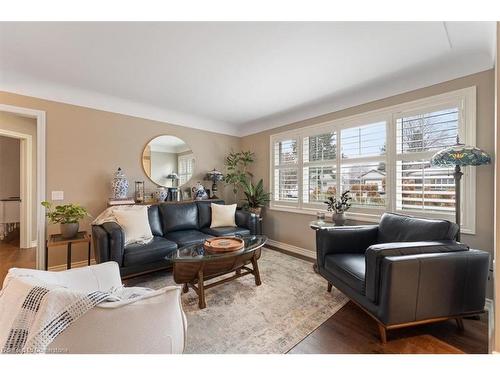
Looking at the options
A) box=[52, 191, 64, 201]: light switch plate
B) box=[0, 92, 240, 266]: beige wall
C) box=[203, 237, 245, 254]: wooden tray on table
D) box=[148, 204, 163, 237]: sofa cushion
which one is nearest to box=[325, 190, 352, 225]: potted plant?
box=[203, 237, 245, 254]: wooden tray on table

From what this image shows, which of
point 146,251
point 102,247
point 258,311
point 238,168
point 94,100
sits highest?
point 94,100

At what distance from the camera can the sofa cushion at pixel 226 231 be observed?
10.2ft

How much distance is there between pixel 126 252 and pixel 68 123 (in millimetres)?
1929

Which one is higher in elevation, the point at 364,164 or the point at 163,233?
the point at 364,164

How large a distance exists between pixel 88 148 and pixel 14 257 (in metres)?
2.11

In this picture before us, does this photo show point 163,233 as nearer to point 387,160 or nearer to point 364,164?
point 364,164

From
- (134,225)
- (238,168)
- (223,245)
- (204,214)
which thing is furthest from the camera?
(238,168)

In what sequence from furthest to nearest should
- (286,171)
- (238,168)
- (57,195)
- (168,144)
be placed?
(238,168) → (286,171) → (168,144) → (57,195)

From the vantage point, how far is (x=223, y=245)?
2180 millimetres

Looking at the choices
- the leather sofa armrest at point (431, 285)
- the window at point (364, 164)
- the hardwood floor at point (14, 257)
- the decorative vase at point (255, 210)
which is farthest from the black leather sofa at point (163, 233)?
the leather sofa armrest at point (431, 285)

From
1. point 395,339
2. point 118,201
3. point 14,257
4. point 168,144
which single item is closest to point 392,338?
point 395,339

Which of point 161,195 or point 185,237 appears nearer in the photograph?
point 185,237

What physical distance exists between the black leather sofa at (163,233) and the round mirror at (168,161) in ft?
1.87
